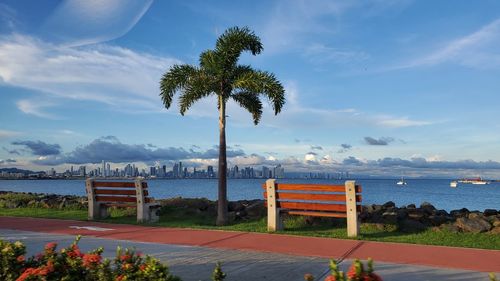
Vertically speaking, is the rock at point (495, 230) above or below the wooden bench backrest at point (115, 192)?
below

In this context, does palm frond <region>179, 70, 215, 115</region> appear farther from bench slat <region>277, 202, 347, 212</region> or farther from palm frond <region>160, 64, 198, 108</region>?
bench slat <region>277, 202, 347, 212</region>

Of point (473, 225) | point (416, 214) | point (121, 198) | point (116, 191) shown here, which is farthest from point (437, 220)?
point (116, 191)

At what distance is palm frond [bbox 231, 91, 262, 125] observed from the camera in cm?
1399

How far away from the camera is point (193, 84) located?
13492 mm

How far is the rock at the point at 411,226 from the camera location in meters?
11.0

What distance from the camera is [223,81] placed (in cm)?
1350

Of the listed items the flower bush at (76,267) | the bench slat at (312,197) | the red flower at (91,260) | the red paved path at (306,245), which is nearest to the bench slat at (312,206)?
the bench slat at (312,197)

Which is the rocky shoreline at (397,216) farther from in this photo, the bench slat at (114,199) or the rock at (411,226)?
the bench slat at (114,199)

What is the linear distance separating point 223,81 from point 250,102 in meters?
1.15

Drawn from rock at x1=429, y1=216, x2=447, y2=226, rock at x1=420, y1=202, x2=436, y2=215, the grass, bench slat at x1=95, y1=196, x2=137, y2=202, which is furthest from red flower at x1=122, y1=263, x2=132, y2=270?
rock at x1=420, y1=202, x2=436, y2=215

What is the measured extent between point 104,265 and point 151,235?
579 centimetres

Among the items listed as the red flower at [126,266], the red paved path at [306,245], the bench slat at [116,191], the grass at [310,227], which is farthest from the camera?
the bench slat at [116,191]

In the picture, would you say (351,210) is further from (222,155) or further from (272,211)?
(222,155)

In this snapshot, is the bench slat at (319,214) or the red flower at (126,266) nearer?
the red flower at (126,266)
